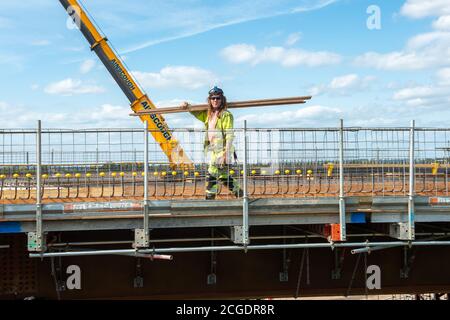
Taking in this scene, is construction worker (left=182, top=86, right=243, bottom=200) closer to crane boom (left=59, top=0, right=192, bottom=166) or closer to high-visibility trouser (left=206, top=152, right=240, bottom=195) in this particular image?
high-visibility trouser (left=206, top=152, right=240, bottom=195)

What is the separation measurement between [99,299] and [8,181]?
9.17 feet

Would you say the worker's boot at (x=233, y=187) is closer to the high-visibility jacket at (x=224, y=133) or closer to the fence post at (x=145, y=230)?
the high-visibility jacket at (x=224, y=133)

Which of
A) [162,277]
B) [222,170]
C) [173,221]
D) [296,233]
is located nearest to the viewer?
[173,221]

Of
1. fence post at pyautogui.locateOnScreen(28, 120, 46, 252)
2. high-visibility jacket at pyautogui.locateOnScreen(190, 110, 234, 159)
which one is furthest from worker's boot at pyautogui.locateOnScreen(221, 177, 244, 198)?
fence post at pyautogui.locateOnScreen(28, 120, 46, 252)

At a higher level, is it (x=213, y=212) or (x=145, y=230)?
(x=213, y=212)

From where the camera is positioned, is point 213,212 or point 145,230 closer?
point 145,230

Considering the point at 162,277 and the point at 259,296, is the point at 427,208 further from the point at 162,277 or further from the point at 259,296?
the point at 162,277

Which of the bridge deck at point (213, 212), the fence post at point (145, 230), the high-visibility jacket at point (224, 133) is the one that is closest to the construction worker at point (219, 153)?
the high-visibility jacket at point (224, 133)

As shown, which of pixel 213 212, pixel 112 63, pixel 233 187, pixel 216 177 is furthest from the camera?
pixel 112 63

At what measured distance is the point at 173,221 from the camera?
743cm

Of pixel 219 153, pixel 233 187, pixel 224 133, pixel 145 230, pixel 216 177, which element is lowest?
pixel 145 230

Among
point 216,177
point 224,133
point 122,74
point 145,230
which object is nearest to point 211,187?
point 216,177

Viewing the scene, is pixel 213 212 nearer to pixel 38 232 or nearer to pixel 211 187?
pixel 211 187
